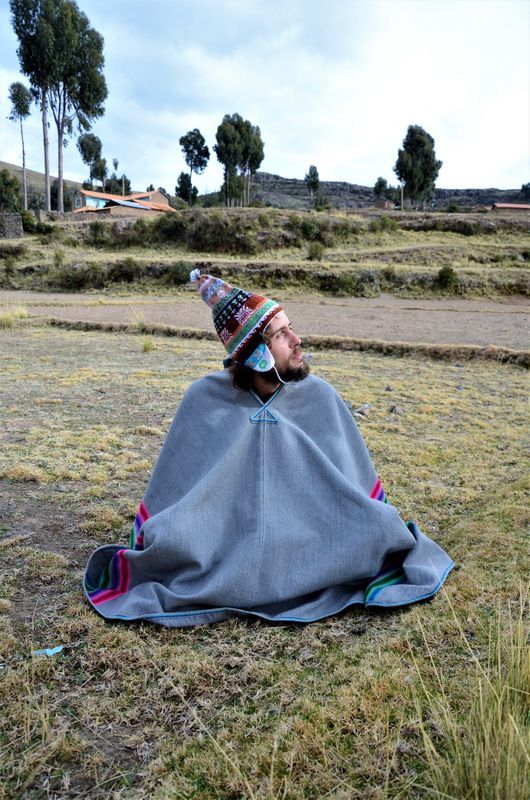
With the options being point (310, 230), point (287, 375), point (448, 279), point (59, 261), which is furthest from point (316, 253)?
point (287, 375)

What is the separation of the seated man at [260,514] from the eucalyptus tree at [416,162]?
6558 cm

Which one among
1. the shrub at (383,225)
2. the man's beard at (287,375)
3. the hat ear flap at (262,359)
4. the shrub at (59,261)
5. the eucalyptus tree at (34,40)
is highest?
the eucalyptus tree at (34,40)

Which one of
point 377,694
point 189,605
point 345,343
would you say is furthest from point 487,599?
point 345,343

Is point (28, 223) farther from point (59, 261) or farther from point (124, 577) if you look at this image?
point (124, 577)

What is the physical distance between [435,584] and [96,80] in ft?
176

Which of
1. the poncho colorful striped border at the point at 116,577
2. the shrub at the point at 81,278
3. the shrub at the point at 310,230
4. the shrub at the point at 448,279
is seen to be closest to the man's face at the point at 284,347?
the poncho colorful striped border at the point at 116,577

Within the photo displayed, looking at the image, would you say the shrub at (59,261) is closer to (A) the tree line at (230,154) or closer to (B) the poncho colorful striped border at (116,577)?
(B) the poncho colorful striped border at (116,577)

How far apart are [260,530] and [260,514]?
0.08 m

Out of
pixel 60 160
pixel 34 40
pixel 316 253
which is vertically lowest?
pixel 316 253

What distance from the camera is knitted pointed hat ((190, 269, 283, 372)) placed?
118 inches

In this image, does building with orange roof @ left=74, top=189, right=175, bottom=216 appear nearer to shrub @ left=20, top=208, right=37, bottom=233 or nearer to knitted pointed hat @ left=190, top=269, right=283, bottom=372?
shrub @ left=20, top=208, right=37, bottom=233

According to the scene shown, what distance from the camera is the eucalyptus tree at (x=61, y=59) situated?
45281mm

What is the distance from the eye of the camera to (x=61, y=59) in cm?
4594

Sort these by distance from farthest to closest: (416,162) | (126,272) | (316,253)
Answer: (416,162) → (316,253) → (126,272)
